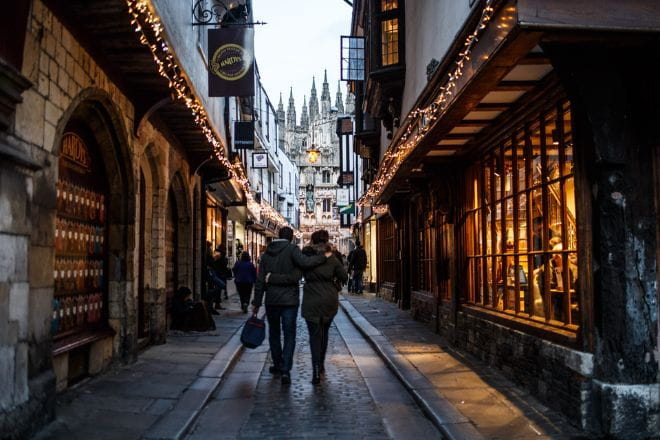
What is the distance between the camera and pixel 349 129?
35.7 metres

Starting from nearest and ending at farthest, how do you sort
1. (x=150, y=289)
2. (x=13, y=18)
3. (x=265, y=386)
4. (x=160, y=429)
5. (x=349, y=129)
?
(x=13, y=18), (x=160, y=429), (x=265, y=386), (x=150, y=289), (x=349, y=129)

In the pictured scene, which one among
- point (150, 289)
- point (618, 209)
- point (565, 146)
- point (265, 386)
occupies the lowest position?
point (265, 386)

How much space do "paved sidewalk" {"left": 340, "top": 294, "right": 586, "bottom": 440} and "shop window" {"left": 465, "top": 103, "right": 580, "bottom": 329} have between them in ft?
3.09

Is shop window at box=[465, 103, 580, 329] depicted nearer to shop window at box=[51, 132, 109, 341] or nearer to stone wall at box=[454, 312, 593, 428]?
stone wall at box=[454, 312, 593, 428]

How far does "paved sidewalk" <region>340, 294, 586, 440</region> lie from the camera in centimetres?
636

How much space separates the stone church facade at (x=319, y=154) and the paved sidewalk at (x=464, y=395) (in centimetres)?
6164

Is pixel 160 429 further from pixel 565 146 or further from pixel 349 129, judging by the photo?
pixel 349 129

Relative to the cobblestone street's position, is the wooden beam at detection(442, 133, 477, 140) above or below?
above

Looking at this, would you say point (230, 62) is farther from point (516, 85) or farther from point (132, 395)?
point (132, 395)

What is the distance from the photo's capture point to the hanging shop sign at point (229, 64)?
11953 millimetres

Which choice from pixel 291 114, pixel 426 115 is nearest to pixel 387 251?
pixel 426 115

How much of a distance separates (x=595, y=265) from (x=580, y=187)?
0.76 meters

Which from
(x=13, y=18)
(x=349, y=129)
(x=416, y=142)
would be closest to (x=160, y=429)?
(x=13, y=18)

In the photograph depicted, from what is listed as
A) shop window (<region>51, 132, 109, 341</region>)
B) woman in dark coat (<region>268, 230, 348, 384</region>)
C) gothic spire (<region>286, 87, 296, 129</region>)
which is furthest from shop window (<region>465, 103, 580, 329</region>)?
gothic spire (<region>286, 87, 296, 129</region>)
